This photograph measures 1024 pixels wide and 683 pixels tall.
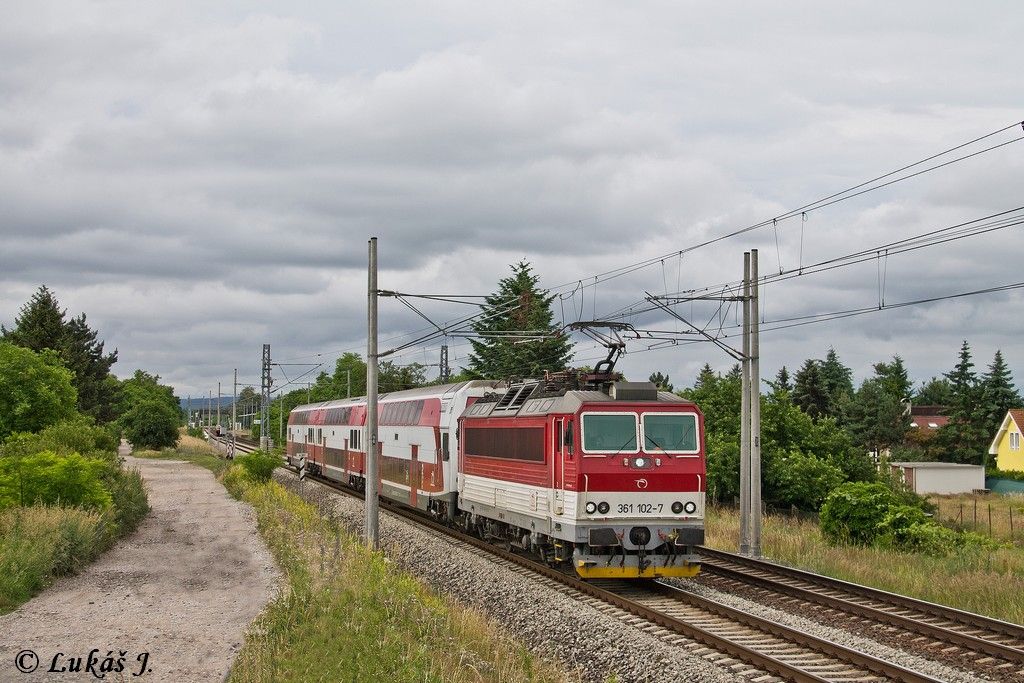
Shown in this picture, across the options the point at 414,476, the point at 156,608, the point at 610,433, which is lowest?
the point at 156,608

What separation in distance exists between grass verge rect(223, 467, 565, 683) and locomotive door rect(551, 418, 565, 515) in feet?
8.39

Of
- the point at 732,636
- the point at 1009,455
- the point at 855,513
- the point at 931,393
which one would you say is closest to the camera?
the point at 732,636

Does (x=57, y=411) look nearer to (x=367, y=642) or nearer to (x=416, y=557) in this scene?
(x=416, y=557)

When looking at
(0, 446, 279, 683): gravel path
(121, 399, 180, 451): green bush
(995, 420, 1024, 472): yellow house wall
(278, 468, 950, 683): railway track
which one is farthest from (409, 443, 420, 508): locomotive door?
(121, 399, 180, 451): green bush

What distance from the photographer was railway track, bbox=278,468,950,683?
11.9m

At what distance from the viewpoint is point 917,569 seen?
19.2 meters

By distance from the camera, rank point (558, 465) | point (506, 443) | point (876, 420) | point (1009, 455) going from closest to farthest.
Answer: point (558, 465) < point (506, 443) < point (1009, 455) < point (876, 420)

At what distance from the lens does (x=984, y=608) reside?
52.5 feet

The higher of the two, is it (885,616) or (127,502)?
(127,502)

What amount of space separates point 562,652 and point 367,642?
2.76 metres

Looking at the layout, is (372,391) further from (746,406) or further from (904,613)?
(904,613)

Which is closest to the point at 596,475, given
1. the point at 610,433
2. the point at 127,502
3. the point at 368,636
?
the point at 610,433

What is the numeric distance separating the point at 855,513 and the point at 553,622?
11122mm

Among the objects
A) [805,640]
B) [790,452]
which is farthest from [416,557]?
[790,452]
